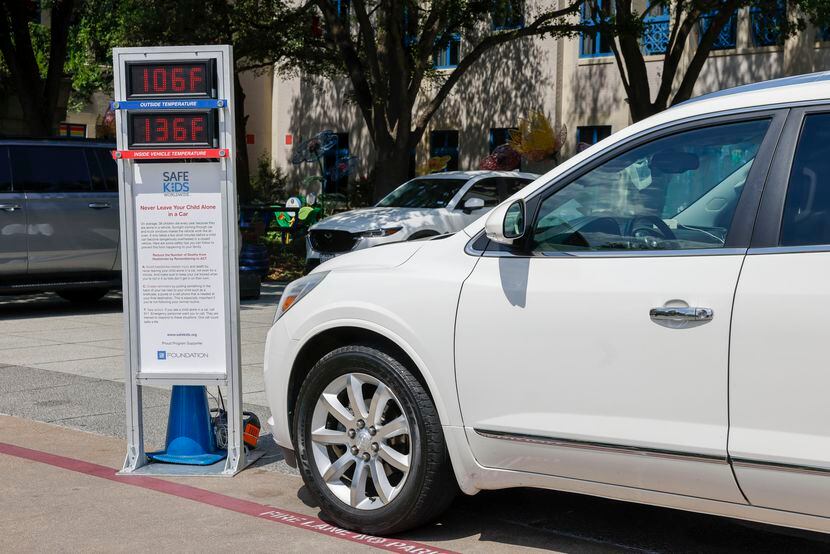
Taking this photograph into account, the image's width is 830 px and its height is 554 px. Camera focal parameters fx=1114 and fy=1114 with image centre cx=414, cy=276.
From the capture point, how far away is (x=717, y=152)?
4289 mm

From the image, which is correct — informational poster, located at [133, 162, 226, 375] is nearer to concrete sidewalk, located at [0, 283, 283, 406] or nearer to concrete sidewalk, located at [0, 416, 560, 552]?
concrete sidewalk, located at [0, 416, 560, 552]

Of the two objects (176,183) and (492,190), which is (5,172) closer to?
(492,190)

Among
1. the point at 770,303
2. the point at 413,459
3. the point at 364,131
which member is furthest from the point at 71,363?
the point at 364,131

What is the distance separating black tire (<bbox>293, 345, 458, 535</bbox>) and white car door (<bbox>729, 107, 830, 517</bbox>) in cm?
133

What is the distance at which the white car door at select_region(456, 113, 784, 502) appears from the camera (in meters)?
4.02

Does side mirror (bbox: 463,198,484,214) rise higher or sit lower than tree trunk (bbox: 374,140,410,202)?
lower

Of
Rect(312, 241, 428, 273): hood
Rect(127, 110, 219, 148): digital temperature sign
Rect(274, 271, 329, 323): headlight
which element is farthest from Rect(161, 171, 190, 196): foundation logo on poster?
Rect(312, 241, 428, 273): hood

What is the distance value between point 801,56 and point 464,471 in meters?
22.0

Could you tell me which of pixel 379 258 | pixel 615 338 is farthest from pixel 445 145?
pixel 615 338

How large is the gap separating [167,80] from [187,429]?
1965 millimetres

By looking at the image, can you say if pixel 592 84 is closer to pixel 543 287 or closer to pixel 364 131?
pixel 364 131

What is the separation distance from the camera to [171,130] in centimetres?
613

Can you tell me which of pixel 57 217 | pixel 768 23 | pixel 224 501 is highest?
pixel 768 23

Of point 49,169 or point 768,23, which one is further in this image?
point 768,23
